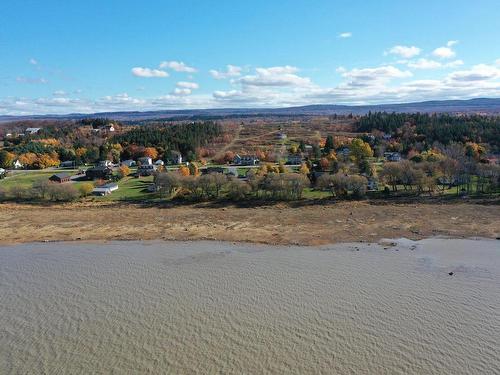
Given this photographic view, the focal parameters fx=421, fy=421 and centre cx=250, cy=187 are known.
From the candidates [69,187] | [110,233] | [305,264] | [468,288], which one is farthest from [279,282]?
[69,187]

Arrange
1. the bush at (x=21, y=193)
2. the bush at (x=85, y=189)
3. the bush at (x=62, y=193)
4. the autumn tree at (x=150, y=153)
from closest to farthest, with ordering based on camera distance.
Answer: the bush at (x=62, y=193) < the bush at (x=21, y=193) < the bush at (x=85, y=189) < the autumn tree at (x=150, y=153)

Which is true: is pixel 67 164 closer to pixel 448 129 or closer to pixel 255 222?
pixel 255 222

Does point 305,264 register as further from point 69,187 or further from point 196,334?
point 69,187

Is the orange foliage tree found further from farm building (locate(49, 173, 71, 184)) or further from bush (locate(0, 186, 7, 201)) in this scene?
bush (locate(0, 186, 7, 201))

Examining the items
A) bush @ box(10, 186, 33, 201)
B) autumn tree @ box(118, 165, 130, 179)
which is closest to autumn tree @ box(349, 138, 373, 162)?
autumn tree @ box(118, 165, 130, 179)

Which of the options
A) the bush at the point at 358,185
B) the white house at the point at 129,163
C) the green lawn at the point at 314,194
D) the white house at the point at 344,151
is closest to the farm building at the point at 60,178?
the white house at the point at 129,163

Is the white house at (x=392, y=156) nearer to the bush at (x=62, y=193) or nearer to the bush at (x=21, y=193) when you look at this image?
the bush at (x=62, y=193)
